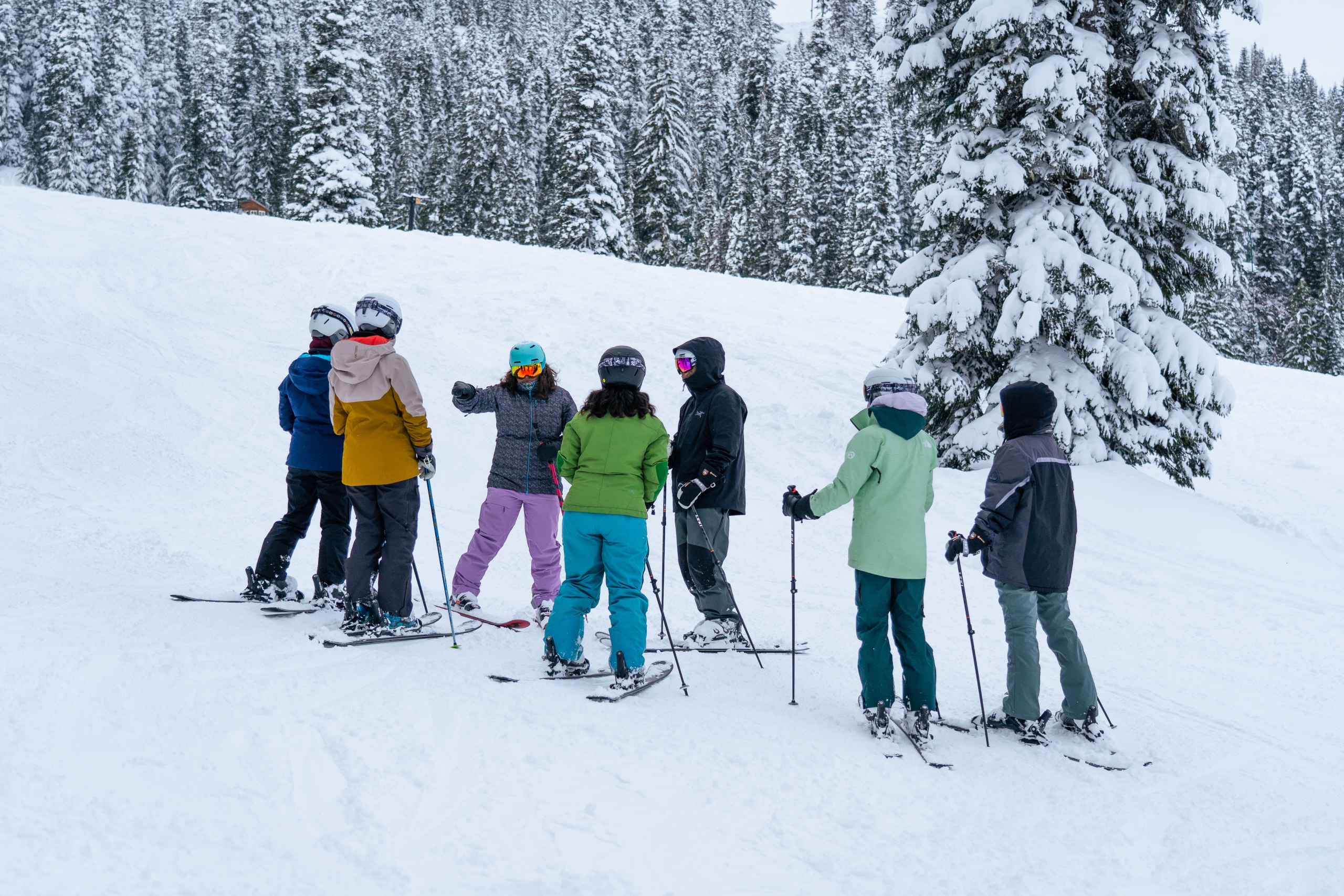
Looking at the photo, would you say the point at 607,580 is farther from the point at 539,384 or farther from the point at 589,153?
the point at 589,153

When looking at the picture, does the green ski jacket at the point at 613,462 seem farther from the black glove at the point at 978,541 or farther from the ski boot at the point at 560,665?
the black glove at the point at 978,541

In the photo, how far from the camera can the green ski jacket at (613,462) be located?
15.7 ft

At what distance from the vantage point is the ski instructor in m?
6.01

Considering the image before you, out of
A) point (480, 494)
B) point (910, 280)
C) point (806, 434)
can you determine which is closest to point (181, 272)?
point (480, 494)

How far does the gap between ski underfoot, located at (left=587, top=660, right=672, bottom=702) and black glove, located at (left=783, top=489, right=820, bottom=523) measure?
4.01ft

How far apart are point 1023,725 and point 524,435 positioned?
359 centimetres

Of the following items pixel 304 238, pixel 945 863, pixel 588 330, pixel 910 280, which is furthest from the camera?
pixel 304 238

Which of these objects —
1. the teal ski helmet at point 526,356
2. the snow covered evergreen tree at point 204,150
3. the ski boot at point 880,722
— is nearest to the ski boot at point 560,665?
the ski boot at point 880,722

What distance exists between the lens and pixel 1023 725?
4820mm

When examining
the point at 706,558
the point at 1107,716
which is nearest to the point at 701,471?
the point at 706,558

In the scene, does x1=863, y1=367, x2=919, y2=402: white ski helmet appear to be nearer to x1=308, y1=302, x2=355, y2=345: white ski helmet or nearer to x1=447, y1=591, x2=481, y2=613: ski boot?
x1=447, y1=591, x2=481, y2=613: ski boot

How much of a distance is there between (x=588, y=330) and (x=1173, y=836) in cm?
1161

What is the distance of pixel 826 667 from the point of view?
232 inches

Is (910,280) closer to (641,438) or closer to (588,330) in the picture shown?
(588,330)
